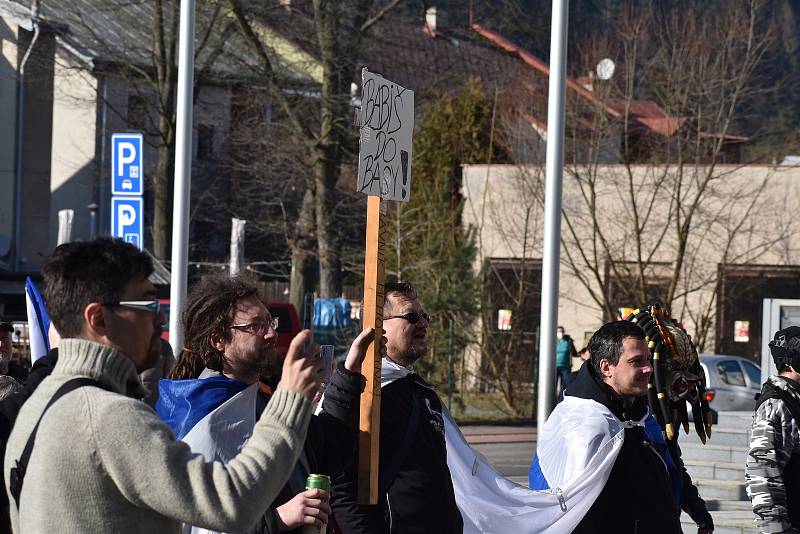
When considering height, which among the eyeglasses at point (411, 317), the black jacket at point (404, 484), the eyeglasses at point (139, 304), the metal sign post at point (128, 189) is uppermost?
the metal sign post at point (128, 189)

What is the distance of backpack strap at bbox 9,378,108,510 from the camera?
287 centimetres

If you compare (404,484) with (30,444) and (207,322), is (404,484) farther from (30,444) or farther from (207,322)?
(30,444)

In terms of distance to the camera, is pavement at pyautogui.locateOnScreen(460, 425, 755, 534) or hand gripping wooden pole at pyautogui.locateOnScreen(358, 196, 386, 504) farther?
pavement at pyautogui.locateOnScreen(460, 425, 755, 534)

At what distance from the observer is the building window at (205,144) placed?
4009 cm

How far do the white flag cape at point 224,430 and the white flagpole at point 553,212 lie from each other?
8.16 metres

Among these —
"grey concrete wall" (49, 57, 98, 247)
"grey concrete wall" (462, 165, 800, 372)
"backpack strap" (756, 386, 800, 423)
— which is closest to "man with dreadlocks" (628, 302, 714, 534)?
"backpack strap" (756, 386, 800, 423)

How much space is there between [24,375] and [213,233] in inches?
1333

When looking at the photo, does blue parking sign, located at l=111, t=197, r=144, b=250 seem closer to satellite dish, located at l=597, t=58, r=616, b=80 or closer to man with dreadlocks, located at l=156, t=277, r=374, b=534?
man with dreadlocks, located at l=156, t=277, r=374, b=534

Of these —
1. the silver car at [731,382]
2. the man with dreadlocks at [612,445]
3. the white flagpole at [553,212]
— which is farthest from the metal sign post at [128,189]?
the man with dreadlocks at [612,445]

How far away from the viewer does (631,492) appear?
545 centimetres

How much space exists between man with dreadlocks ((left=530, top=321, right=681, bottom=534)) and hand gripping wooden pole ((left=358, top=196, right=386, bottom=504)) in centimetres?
130

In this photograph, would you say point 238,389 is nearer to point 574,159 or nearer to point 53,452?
point 53,452

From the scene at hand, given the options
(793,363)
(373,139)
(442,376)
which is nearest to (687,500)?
(793,363)

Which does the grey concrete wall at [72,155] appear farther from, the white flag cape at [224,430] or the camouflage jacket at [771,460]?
the white flag cape at [224,430]
